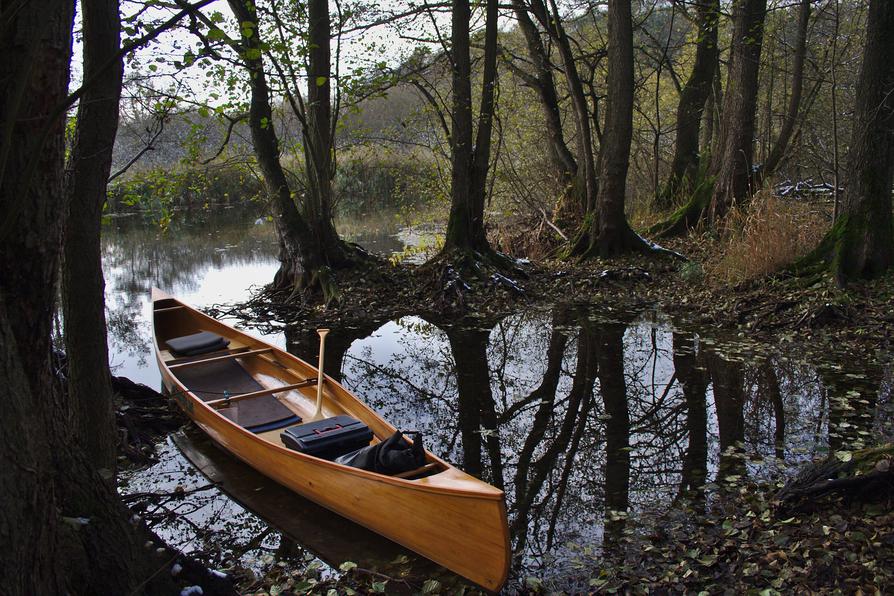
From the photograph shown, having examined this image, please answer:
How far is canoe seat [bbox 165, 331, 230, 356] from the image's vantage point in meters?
7.87

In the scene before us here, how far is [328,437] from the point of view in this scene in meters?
5.17

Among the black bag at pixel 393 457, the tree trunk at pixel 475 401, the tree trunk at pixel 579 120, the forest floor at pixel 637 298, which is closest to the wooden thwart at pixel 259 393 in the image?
the tree trunk at pixel 475 401

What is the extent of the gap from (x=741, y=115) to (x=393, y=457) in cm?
1047

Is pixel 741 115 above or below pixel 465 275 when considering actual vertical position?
above

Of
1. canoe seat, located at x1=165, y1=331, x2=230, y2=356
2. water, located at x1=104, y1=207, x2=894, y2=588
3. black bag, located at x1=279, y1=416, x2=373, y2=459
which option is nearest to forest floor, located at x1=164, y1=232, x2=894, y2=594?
water, located at x1=104, y1=207, x2=894, y2=588

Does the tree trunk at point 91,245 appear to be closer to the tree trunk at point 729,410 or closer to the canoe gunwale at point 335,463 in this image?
the canoe gunwale at point 335,463

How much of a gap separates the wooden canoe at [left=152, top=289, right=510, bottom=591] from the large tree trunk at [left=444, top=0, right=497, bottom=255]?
15.2ft

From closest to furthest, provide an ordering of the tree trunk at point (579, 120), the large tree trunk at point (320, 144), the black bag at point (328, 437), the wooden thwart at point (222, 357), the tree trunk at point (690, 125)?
the black bag at point (328, 437), the wooden thwart at point (222, 357), the large tree trunk at point (320, 144), the tree trunk at point (579, 120), the tree trunk at point (690, 125)

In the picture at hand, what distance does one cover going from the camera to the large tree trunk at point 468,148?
11.5 meters

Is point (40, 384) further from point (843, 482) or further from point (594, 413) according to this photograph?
point (594, 413)

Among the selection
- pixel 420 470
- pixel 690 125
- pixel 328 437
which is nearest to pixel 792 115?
pixel 690 125

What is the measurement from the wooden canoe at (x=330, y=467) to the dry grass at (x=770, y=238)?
5980 mm

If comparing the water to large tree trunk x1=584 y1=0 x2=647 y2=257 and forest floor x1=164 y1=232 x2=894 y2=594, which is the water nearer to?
forest floor x1=164 y1=232 x2=894 y2=594

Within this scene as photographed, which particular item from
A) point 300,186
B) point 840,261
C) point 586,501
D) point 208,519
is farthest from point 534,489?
point 300,186
